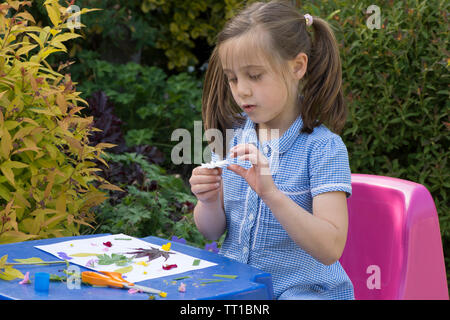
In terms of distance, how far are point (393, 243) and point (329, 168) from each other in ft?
1.26

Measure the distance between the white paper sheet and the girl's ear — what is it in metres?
0.62

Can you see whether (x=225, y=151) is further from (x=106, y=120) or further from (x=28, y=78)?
(x=106, y=120)

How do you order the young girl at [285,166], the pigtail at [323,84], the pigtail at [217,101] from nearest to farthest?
1. the young girl at [285,166]
2. the pigtail at [323,84]
3. the pigtail at [217,101]

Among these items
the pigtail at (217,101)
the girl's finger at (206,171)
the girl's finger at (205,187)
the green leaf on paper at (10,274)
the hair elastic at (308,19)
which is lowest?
the green leaf on paper at (10,274)

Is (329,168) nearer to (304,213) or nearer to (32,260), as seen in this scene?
(304,213)

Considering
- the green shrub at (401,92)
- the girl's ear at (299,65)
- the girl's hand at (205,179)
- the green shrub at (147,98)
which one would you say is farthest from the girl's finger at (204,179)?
the green shrub at (147,98)

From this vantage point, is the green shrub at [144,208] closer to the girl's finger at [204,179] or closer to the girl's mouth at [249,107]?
the girl's finger at [204,179]

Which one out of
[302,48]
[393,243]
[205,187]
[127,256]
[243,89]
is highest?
[302,48]

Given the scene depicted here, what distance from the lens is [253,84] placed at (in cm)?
163

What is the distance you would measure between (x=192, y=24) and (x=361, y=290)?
13.7ft

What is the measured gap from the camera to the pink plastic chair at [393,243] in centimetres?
183

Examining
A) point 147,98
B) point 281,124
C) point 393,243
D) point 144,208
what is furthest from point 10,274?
point 147,98

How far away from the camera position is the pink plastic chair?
1825 mm
